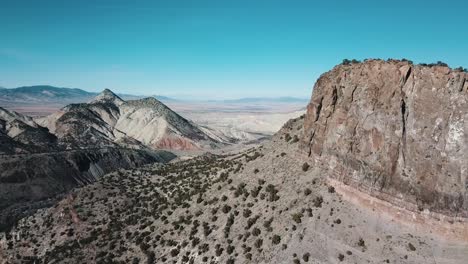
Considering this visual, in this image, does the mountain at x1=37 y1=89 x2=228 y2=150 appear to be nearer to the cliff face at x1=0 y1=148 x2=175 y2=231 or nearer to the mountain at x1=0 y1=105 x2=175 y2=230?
the mountain at x1=0 y1=105 x2=175 y2=230

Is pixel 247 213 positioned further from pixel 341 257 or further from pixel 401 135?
pixel 401 135

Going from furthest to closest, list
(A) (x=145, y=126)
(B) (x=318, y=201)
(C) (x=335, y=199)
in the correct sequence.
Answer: (A) (x=145, y=126)
(B) (x=318, y=201)
(C) (x=335, y=199)

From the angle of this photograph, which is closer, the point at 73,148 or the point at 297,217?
the point at 297,217

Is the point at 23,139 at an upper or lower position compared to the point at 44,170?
lower

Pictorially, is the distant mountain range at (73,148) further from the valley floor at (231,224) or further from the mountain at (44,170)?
the valley floor at (231,224)

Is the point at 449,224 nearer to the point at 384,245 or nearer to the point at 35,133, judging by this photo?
the point at 384,245

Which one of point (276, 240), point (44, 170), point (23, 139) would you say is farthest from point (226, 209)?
point (23, 139)
